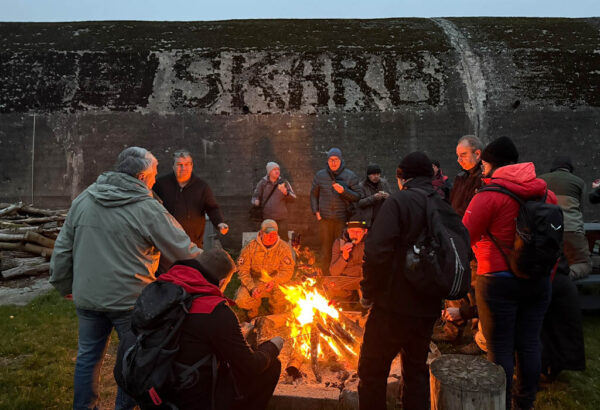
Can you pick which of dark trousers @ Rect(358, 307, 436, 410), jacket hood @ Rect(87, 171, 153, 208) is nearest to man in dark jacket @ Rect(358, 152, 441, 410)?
dark trousers @ Rect(358, 307, 436, 410)

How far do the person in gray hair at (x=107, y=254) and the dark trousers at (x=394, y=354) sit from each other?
1623mm

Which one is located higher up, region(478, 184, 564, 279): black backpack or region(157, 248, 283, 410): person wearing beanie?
region(478, 184, 564, 279): black backpack

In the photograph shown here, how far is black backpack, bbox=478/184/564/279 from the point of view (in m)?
2.80

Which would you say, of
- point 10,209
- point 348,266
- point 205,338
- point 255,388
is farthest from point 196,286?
point 10,209

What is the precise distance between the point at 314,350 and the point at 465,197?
8.59ft

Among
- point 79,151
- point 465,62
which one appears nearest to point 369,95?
point 465,62

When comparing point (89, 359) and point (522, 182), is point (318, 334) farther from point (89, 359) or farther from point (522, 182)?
point (522, 182)

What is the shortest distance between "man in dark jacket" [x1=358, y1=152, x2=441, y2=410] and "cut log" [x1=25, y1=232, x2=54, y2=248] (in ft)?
28.3

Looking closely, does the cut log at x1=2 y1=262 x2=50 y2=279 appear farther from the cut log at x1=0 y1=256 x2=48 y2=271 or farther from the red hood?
the red hood

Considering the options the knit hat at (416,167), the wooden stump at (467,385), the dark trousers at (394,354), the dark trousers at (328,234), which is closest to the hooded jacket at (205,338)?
the dark trousers at (394,354)

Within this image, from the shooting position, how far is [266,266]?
19.1 feet

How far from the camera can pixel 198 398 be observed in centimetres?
233

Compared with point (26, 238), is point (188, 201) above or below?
above

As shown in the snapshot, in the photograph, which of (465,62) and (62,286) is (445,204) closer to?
(62,286)
